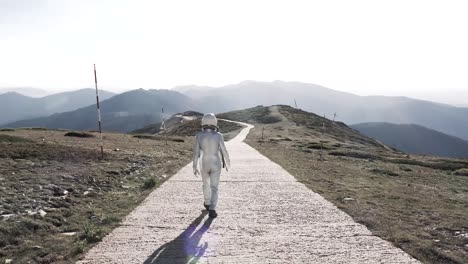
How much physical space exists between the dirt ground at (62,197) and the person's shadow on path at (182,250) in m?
1.57

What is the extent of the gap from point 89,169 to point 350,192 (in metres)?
11.3

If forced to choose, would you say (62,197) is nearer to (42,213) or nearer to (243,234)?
(42,213)

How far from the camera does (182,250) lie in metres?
8.47

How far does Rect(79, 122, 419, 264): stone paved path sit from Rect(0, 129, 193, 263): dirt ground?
0.70 metres

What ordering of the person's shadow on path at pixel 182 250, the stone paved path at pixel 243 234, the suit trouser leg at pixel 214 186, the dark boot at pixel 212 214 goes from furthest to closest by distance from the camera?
the suit trouser leg at pixel 214 186 < the dark boot at pixel 212 214 < the stone paved path at pixel 243 234 < the person's shadow on path at pixel 182 250

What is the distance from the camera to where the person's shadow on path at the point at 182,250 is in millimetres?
7896

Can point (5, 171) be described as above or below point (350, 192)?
above

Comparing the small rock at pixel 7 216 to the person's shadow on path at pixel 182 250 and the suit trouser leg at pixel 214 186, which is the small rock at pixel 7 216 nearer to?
the person's shadow on path at pixel 182 250

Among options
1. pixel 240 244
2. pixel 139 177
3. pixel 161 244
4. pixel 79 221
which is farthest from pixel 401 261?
pixel 139 177

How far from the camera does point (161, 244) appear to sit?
8891 millimetres

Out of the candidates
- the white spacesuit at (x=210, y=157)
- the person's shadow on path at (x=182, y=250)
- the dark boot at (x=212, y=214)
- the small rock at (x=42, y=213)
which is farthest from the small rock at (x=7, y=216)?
the dark boot at (x=212, y=214)

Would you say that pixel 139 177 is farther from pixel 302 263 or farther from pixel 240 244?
pixel 302 263

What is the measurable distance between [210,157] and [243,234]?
274 centimetres

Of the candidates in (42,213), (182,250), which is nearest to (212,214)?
(182,250)
